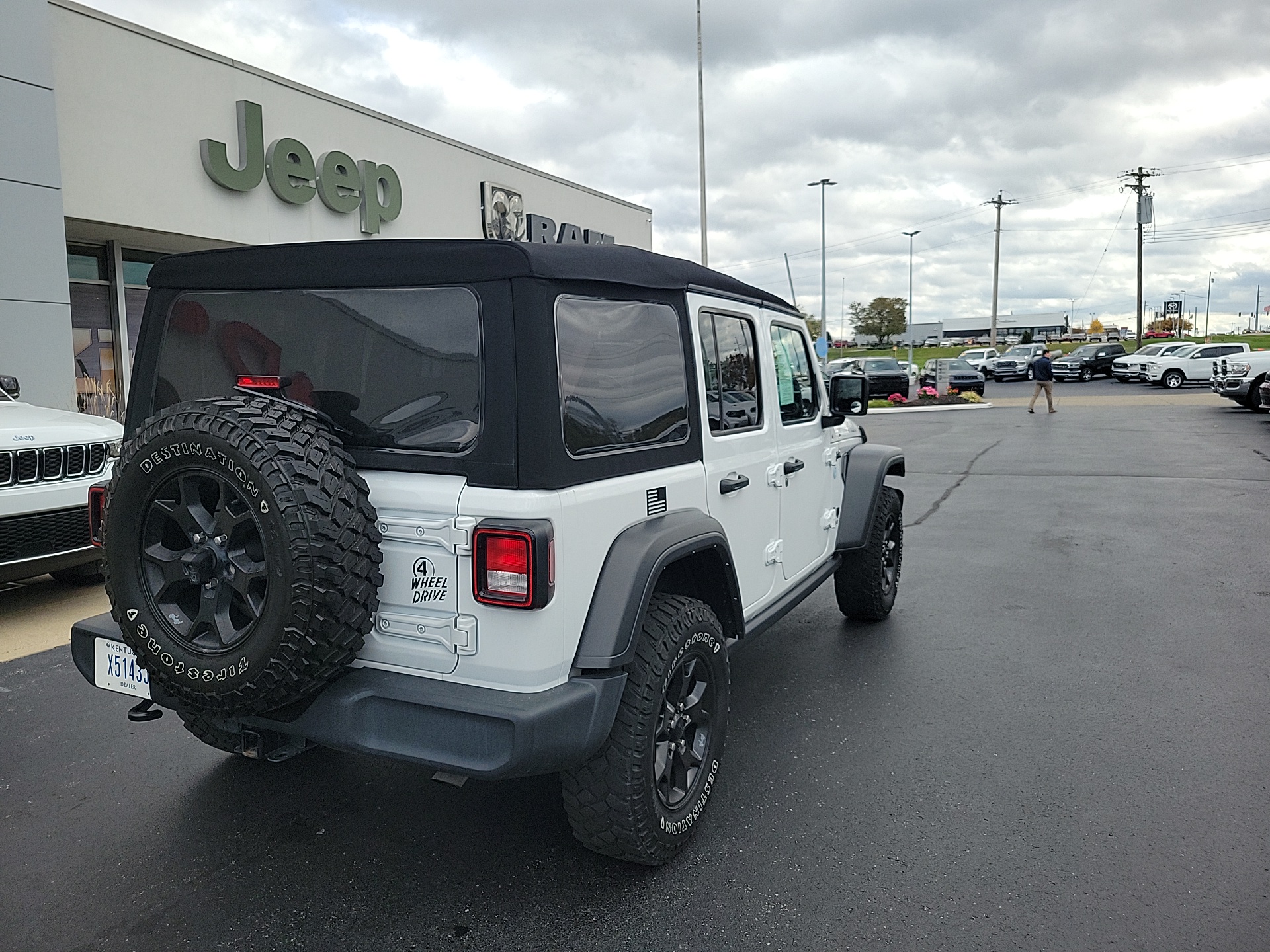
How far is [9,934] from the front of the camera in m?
2.81

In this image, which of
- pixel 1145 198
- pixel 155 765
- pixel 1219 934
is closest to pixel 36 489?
pixel 155 765

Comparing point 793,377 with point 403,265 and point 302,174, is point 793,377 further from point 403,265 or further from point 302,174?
point 302,174

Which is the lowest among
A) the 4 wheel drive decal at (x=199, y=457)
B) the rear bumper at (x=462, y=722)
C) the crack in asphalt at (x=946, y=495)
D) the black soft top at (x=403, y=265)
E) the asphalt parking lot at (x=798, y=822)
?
the asphalt parking lot at (x=798, y=822)

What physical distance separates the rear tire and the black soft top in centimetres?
268

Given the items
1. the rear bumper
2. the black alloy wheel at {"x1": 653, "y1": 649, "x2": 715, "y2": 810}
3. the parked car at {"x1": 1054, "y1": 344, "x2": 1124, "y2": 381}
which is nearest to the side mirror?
the black alloy wheel at {"x1": 653, "y1": 649, "x2": 715, "y2": 810}

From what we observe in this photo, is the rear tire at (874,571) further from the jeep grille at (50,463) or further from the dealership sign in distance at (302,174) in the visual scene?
the dealership sign in distance at (302,174)

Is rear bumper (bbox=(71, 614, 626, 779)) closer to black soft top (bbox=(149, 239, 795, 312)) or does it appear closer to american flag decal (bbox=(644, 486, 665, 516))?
american flag decal (bbox=(644, 486, 665, 516))

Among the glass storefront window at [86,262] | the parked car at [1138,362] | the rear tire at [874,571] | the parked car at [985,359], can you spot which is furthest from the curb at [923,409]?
the rear tire at [874,571]

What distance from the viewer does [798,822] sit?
11.3 feet

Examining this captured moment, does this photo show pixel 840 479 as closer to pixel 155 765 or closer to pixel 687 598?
pixel 687 598

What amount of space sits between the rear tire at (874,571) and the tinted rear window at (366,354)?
3.24 metres

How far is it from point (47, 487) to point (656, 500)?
4587 mm

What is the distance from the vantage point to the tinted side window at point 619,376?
9.66 ft

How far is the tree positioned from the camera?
11139cm
